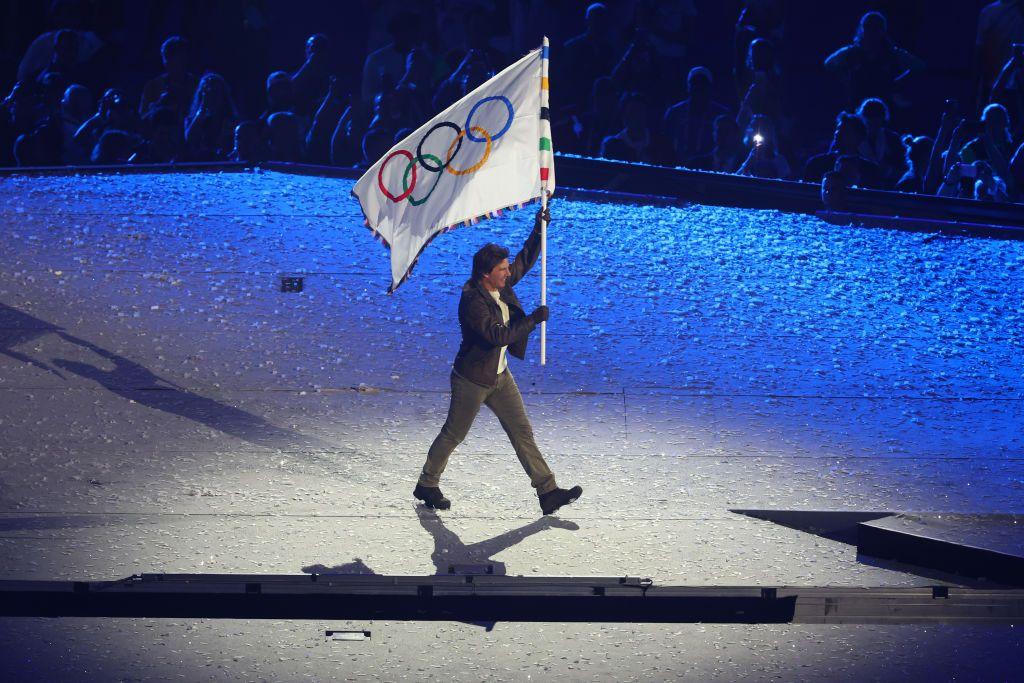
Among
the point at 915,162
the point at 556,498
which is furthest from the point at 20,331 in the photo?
the point at 915,162

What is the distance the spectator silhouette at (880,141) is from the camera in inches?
565

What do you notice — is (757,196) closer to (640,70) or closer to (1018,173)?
(640,70)

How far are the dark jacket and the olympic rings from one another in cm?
62

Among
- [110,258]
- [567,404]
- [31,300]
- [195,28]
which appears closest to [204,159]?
[195,28]

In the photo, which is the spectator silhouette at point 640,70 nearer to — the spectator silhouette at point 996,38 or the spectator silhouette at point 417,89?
the spectator silhouette at point 417,89

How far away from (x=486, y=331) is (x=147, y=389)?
3572 millimetres

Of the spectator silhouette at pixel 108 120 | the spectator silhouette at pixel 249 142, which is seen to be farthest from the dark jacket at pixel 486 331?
the spectator silhouette at pixel 108 120

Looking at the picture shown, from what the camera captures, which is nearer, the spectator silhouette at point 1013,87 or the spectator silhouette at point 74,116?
the spectator silhouette at point 1013,87

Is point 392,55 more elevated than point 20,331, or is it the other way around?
point 392,55

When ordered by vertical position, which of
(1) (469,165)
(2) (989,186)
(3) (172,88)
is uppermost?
(3) (172,88)

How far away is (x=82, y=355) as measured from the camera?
970 cm

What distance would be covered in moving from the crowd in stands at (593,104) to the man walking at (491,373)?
8.15 meters

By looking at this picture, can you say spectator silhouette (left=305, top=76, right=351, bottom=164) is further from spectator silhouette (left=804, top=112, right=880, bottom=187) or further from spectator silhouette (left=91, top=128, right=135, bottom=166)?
spectator silhouette (left=804, top=112, right=880, bottom=187)

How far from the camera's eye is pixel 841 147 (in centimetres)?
1443
